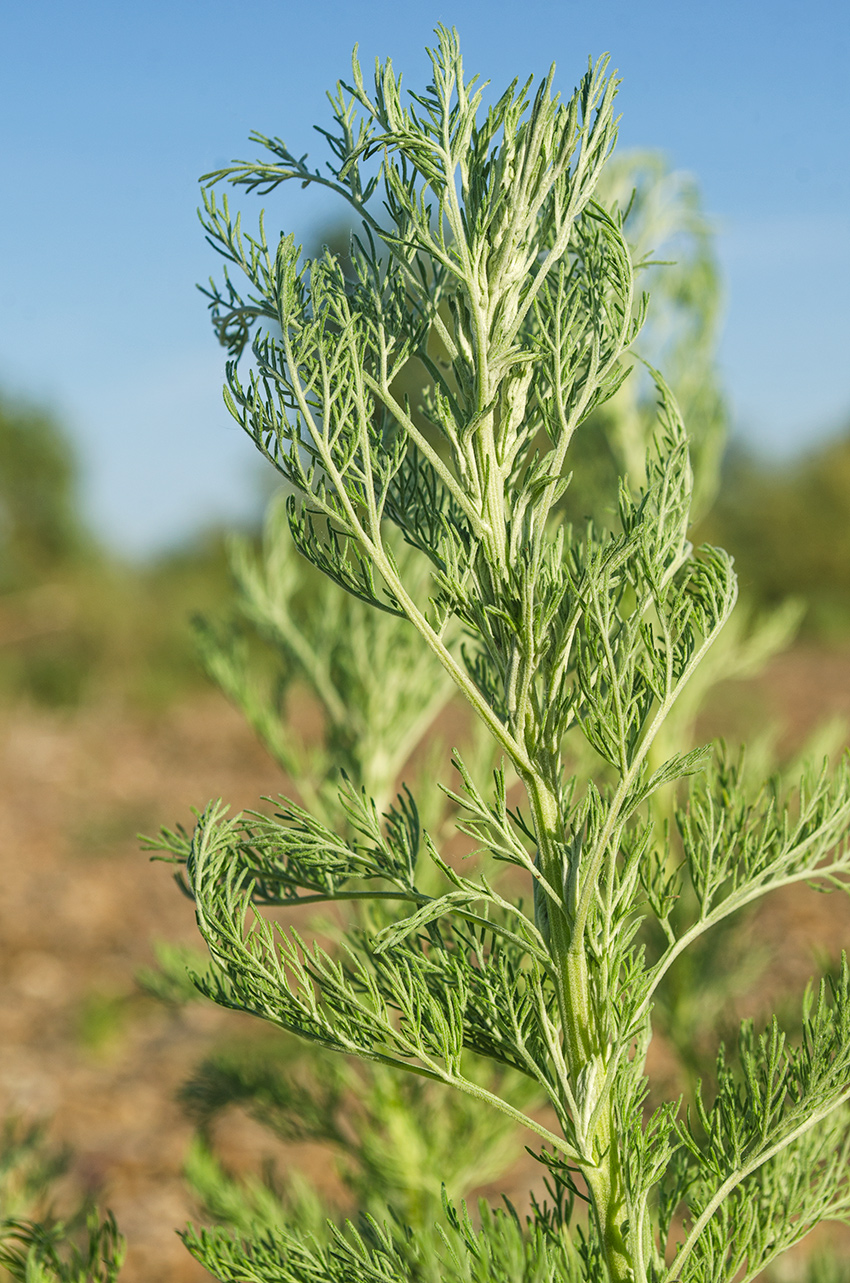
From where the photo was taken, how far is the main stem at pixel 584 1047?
115 cm

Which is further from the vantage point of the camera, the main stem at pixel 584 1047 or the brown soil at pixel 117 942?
the brown soil at pixel 117 942

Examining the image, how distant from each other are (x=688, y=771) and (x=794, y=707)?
43.5 ft

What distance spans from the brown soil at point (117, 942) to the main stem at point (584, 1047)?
130 cm

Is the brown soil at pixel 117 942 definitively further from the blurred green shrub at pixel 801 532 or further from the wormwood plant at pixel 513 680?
the blurred green shrub at pixel 801 532

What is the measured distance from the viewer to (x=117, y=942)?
761 centimetres

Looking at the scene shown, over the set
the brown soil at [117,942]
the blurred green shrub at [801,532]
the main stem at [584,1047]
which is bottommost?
the blurred green shrub at [801,532]

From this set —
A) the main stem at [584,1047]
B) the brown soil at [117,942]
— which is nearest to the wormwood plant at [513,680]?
the main stem at [584,1047]

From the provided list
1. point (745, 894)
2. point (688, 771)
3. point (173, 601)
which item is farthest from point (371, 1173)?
point (173, 601)

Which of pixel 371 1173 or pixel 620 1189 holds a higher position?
pixel 620 1189

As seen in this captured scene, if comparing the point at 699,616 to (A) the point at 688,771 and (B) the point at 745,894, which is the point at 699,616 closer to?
(A) the point at 688,771

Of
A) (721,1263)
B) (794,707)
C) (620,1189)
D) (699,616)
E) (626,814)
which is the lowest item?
(794,707)

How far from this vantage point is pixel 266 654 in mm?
16688

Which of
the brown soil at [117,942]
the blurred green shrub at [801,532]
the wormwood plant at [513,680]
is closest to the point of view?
the wormwood plant at [513,680]

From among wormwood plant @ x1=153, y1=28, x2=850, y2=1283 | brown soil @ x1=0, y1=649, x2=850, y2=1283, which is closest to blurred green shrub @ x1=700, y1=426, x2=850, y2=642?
brown soil @ x1=0, y1=649, x2=850, y2=1283
